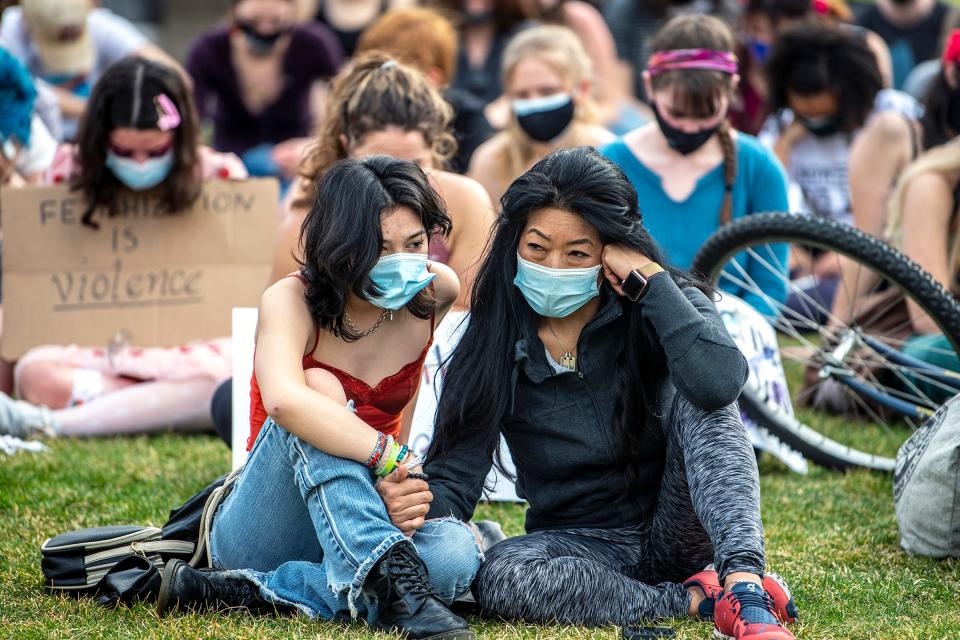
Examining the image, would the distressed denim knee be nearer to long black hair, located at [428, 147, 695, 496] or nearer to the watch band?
long black hair, located at [428, 147, 695, 496]

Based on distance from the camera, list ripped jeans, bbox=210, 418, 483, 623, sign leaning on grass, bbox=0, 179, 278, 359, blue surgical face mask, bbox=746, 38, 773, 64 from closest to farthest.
→ ripped jeans, bbox=210, 418, 483, 623, sign leaning on grass, bbox=0, 179, 278, 359, blue surgical face mask, bbox=746, 38, 773, 64

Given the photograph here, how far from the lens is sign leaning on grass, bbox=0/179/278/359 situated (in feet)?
17.4

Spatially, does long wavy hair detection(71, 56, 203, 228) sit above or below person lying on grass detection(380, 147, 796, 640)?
above

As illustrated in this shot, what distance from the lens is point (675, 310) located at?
2.96 meters

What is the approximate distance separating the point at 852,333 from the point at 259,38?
431 centimetres

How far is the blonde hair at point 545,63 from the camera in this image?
5730mm

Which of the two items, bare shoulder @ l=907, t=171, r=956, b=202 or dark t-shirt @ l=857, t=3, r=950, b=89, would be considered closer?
bare shoulder @ l=907, t=171, r=956, b=202

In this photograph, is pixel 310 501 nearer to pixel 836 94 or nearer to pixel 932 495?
pixel 932 495

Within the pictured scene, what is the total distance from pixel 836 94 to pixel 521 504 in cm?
326

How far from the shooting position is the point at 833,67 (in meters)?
6.41

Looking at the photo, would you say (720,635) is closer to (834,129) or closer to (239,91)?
(834,129)

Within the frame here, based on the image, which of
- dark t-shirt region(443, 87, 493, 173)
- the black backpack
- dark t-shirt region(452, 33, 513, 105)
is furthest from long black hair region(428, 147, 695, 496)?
dark t-shirt region(452, 33, 513, 105)

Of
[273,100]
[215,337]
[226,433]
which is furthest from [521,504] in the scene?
[273,100]

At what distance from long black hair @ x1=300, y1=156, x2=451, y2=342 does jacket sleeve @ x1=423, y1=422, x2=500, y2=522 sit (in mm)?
366
